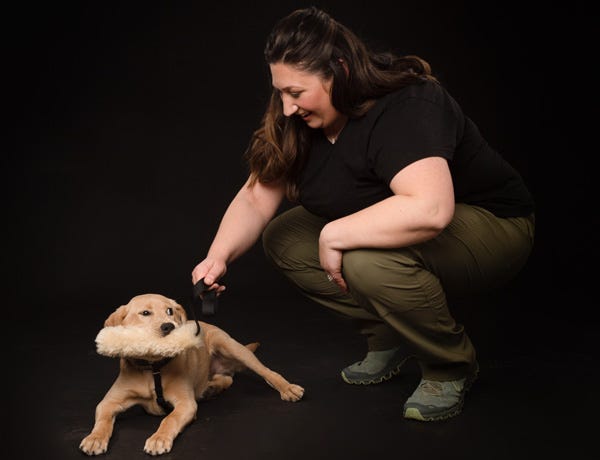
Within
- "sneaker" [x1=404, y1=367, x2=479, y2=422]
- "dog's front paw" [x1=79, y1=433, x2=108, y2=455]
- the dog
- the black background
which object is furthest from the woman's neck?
the black background

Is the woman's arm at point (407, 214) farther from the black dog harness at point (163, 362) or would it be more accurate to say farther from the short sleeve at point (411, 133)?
the black dog harness at point (163, 362)

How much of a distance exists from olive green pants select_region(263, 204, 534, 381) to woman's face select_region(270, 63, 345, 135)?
1.54 ft

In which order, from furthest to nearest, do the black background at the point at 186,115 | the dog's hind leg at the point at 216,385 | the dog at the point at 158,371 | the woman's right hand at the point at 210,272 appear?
the black background at the point at 186,115 < the dog's hind leg at the point at 216,385 < the woman's right hand at the point at 210,272 < the dog at the point at 158,371

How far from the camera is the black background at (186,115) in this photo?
5.26 meters

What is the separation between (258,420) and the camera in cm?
335

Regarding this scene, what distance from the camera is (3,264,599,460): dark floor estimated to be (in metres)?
3.10

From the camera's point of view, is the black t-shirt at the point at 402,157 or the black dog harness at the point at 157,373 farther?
the black dog harness at the point at 157,373

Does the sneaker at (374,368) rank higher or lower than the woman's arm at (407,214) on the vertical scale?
lower

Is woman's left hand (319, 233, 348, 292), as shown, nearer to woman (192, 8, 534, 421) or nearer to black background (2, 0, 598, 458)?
woman (192, 8, 534, 421)

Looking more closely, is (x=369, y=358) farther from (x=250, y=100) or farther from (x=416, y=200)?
(x=250, y=100)

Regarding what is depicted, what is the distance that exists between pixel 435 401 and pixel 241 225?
935 millimetres

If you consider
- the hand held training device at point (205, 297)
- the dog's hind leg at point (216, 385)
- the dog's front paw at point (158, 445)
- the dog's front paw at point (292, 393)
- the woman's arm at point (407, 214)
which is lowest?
the dog's hind leg at point (216, 385)

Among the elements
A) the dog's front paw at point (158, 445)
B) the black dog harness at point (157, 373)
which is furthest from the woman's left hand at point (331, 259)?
the dog's front paw at point (158, 445)

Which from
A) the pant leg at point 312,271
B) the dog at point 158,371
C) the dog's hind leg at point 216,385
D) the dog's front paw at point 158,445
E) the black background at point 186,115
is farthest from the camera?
the black background at point 186,115
